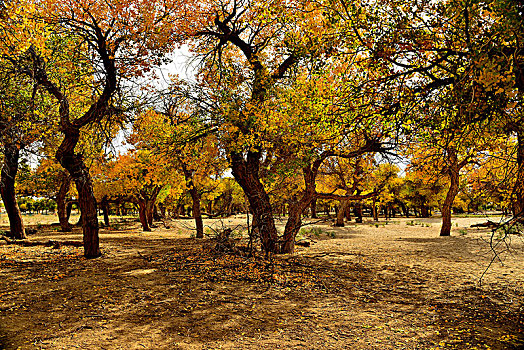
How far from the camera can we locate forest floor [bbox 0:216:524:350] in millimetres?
4254

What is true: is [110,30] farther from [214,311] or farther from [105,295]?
[214,311]

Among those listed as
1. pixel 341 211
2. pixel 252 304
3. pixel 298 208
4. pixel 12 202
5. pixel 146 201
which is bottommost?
pixel 252 304

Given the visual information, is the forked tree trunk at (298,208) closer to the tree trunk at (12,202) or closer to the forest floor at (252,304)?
the forest floor at (252,304)

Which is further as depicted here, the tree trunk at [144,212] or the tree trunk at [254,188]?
the tree trunk at [144,212]

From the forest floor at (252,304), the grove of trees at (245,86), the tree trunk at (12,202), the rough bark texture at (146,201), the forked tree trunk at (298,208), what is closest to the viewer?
the forest floor at (252,304)

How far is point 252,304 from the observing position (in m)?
5.68

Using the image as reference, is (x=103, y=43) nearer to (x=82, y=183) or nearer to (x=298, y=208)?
(x=82, y=183)

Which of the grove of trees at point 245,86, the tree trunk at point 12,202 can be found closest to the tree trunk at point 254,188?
the grove of trees at point 245,86

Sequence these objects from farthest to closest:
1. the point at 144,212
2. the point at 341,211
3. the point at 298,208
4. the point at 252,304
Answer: the point at 341,211, the point at 144,212, the point at 298,208, the point at 252,304

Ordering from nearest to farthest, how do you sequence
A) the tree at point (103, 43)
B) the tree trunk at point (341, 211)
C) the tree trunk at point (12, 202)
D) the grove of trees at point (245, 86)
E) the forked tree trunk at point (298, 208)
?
the grove of trees at point (245, 86)
the tree at point (103, 43)
the forked tree trunk at point (298, 208)
the tree trunk at point (12, 202)
the tree trunk at point (341, 211)

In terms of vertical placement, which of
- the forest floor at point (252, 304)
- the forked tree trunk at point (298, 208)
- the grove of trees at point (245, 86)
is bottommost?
the forest floor at point (252, 304)

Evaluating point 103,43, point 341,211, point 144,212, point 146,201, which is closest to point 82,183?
point 103,43

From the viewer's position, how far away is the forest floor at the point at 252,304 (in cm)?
425

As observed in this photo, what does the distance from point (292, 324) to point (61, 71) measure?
29.0ft
